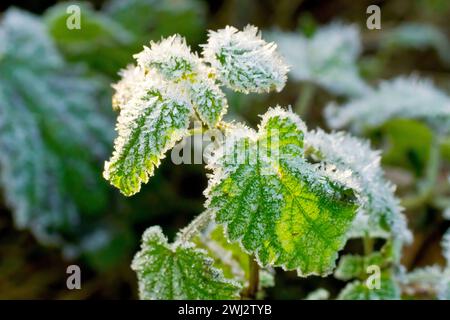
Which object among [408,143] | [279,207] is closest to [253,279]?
[279,207]

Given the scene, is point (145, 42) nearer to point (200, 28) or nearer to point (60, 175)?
point (200, 28)

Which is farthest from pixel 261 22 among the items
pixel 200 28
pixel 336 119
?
pixel 336 119

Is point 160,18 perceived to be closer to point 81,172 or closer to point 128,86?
point 81,172

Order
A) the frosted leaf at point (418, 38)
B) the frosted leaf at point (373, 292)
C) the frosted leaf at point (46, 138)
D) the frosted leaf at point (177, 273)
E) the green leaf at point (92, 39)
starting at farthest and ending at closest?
the frosted leaf at point (418, 38), the green leaf at point (92, 39), the frosted leaf at point (46, 138), the frosted leaf at point (373, 292), the frosted leaf at point (177, 273)

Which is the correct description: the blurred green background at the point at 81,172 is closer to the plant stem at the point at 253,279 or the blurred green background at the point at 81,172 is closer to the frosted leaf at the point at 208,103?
the plant stem at the point at 253,279

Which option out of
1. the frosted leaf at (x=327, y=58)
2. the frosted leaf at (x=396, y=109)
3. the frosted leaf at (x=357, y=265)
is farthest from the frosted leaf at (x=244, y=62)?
the frosted leaf at (x=327, y=58)

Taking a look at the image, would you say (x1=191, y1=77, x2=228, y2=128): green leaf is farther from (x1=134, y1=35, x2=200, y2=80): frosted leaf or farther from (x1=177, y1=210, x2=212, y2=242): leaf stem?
(x1=177, y1=210, x2=212, y2=242): leaf stem

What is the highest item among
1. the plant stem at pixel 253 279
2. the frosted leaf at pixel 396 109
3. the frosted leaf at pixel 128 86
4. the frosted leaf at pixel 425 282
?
the frosted leaf at pixel 396 109
